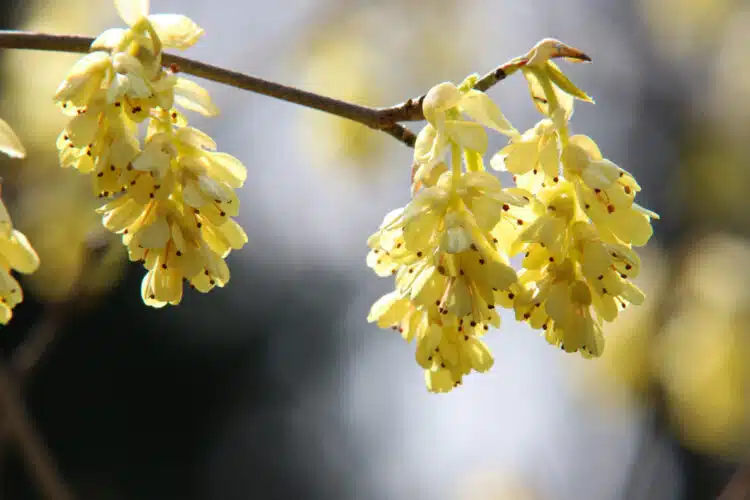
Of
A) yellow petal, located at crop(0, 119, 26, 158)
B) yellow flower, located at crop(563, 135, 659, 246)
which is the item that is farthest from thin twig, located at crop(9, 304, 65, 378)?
yellow flower, located at crop(563, 135, 659, 246)

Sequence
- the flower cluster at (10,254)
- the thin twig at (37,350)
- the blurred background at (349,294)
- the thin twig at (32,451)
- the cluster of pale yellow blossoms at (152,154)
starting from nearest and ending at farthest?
the cluster of pale yellow blossoms at (152,154) → the flower cluster at (10,254) → the thin twig at (32,451) → the thin twig at (37,350) → the blurred background at (349,294)

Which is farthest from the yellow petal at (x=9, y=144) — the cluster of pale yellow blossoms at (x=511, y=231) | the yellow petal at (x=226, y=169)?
the cluster of pale yellow blossoms at (x=511, y=231)

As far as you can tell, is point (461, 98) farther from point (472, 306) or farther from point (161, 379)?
point (161, 379)

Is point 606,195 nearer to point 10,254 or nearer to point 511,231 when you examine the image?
point 511,231

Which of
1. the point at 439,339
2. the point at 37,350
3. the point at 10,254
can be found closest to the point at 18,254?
the point at 10,254

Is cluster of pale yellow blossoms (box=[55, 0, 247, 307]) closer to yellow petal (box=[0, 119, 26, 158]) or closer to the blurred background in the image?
yellow petal (box=[0, 119, 26, 158])

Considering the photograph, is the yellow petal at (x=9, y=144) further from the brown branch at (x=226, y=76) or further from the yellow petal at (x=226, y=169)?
the yellow petal at (x=226, y=169)
